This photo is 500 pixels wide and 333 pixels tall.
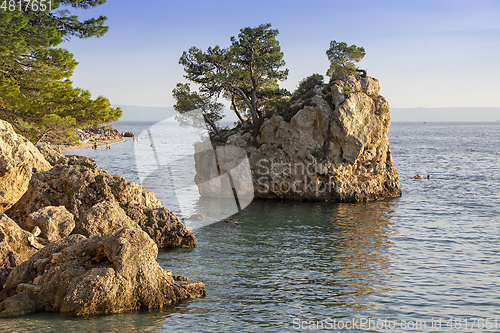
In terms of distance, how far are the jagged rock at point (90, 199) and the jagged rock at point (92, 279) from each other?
134 inches

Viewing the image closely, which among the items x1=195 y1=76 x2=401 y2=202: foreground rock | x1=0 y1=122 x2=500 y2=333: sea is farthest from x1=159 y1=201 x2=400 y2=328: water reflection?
x1=195 y1=76 x2=401 y2=202: foreground rock

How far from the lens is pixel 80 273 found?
11.8 m

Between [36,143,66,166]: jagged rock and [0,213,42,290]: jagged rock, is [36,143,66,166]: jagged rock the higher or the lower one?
the higher one

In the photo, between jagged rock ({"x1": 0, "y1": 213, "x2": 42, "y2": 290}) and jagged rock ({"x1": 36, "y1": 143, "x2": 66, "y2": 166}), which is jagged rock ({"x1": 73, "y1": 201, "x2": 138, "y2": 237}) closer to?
jagged rock ({"x1": 0, "y1": 213, "x2": 42, "y2": 290})

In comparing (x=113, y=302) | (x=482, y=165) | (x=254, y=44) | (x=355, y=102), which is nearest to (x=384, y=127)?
(x=355, y=102)

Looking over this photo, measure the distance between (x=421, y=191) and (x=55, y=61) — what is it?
33311 mm

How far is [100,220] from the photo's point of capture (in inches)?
634

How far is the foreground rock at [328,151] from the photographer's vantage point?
118 feet

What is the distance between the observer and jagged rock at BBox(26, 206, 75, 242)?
14.8 metres

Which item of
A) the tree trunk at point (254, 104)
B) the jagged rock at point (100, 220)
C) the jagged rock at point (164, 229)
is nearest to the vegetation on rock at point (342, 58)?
the tree trunk at point (254, 104)

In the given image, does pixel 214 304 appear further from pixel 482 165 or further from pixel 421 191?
pixel 482 165

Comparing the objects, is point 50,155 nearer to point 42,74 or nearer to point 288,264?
point 42,74

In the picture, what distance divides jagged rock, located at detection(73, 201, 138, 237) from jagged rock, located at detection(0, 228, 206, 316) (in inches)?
104

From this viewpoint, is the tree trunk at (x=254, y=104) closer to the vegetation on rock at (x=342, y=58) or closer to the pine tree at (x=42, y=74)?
the vegetation on rock at (x=342, y=58)
